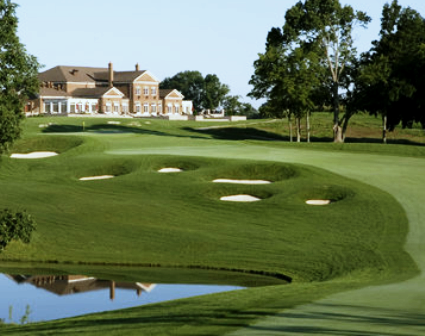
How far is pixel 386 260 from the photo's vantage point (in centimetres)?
2838

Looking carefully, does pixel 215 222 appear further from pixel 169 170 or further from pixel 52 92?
pixel 52 92

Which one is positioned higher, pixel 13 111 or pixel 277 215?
pixel 13 111

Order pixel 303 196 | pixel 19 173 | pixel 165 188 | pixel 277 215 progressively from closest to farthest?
pixel 277 215, pixel 303 196, pixel 165 188, pixel 19 173

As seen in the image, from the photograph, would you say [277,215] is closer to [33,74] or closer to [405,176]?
[405,176]

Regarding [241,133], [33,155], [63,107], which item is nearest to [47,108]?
[63,107]

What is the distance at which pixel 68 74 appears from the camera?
166 metres

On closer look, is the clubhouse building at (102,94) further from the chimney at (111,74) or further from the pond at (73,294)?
the pond at (73,294)

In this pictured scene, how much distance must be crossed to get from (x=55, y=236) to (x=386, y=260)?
1397cm

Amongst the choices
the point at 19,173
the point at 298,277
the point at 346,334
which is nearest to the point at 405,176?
the point at 298,277

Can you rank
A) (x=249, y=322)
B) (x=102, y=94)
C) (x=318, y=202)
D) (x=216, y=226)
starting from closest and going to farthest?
(x=249, y=322), (x=216, y=226), (x=318, y=202), (x=102, y=94)

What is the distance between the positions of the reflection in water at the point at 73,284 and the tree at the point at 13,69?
5060 mm

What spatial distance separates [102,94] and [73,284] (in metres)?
130

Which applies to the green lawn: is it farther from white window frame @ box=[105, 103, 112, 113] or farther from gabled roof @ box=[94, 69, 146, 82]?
gabled roof @ box=[94, 69, 146, 82]

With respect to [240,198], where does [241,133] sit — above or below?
below
